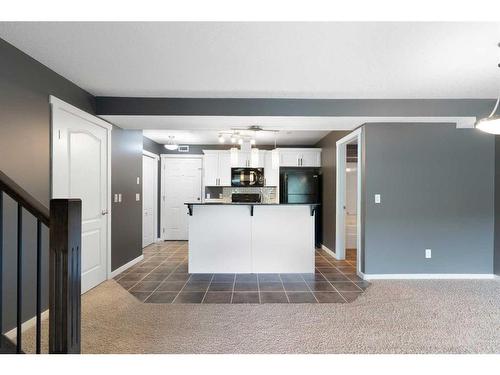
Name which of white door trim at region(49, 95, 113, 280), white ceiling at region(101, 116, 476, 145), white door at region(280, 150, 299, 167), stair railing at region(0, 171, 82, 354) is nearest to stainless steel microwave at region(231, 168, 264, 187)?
white door at region(280, 150, 299, 167)

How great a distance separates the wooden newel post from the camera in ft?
3.49

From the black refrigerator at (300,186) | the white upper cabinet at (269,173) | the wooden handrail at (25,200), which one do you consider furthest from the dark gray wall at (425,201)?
the wooden handrail at (25,200)

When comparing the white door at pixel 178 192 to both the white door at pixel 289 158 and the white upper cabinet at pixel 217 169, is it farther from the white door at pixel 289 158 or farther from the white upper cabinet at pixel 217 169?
the white door at pixel 289 158

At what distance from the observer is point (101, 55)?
2299 mm

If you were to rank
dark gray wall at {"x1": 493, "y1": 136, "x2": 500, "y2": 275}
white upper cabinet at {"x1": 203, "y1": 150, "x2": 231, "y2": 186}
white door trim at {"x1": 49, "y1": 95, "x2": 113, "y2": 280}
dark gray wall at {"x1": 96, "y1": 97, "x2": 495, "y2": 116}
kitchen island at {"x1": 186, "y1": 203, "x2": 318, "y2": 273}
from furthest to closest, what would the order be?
1. white upper cabinet at {"x1": 203, "y1": 150, "x2": 231, "y2": 186}
2. kitchen island at {"x1": 186, "y1": 203, "x2": 318, "y2": 273}
3. dark gray wall at {"x1": 493, "y1": 136, "x2": 500, "y2": 275}
4. dark gray wall at {"x1": 96, "y1": 97, "x2": 495, "y2": 116}
5. white door trim at {"x1": 49, "y1": 95, "x2": 113, "y2": 280}

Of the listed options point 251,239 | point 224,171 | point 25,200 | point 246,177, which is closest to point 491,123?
point 251,239

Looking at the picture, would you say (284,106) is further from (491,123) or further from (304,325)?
(304,325)

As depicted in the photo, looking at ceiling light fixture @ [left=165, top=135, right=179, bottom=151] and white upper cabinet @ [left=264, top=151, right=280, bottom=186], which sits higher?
ceiling light fixture @ [left=165, top=135, right=179, bottom=151]

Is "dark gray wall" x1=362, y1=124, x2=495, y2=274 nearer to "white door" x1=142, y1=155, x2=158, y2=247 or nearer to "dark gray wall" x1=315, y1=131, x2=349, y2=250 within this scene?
"dark gray wall" x1=315, y1=131, x2=349, y2=250

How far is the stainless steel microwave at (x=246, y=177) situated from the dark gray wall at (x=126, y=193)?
2205 mm

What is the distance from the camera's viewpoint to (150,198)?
605 centimetres

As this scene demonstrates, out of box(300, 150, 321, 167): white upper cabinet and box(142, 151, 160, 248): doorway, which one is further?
box(300, 150, 321, 167): white upper cabinet

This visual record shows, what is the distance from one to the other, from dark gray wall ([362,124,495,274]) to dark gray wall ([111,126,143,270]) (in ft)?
11.4

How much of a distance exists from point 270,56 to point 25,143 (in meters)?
2.19
